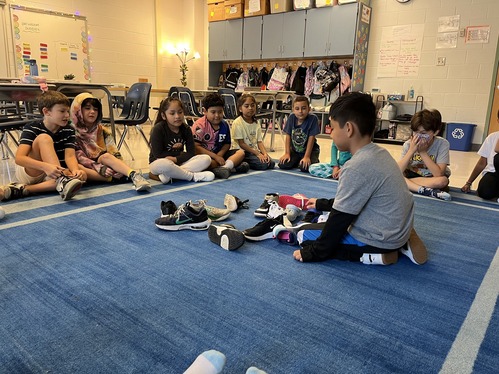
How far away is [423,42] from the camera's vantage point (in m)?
5.61

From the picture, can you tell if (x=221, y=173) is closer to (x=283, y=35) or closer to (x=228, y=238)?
(x=228, y=238)

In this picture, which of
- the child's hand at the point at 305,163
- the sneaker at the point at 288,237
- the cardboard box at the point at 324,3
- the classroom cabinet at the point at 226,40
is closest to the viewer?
the sneaker at the point at 288,237

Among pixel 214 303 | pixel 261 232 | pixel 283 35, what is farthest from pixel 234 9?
pixel 214 303

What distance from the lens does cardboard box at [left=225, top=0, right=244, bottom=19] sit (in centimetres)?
731

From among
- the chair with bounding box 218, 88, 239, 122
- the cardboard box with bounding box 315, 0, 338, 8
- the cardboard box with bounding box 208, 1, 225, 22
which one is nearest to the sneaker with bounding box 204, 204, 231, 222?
the chair with bounding box 218, 88, 239, 122

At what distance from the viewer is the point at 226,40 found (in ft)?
25.1

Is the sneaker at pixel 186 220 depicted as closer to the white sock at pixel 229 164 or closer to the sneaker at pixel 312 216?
the sneaker at pixel 312 216

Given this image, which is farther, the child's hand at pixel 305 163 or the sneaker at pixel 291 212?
the child's hand at pixel 305 163

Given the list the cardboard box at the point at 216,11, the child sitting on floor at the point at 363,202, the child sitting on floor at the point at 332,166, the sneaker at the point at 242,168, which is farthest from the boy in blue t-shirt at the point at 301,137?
the cardboard box at the point at 216,11

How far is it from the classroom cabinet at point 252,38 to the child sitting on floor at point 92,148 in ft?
17.3

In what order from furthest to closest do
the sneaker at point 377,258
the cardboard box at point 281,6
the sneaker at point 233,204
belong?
1. the cardboard box at point 281,6
2. the sneaker at point 233,204
3. the sneaker at point 377,258

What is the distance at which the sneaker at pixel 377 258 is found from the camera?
140 cm

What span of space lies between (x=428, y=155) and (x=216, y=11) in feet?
21.4

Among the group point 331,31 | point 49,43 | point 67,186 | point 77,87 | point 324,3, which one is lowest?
point 67,186
